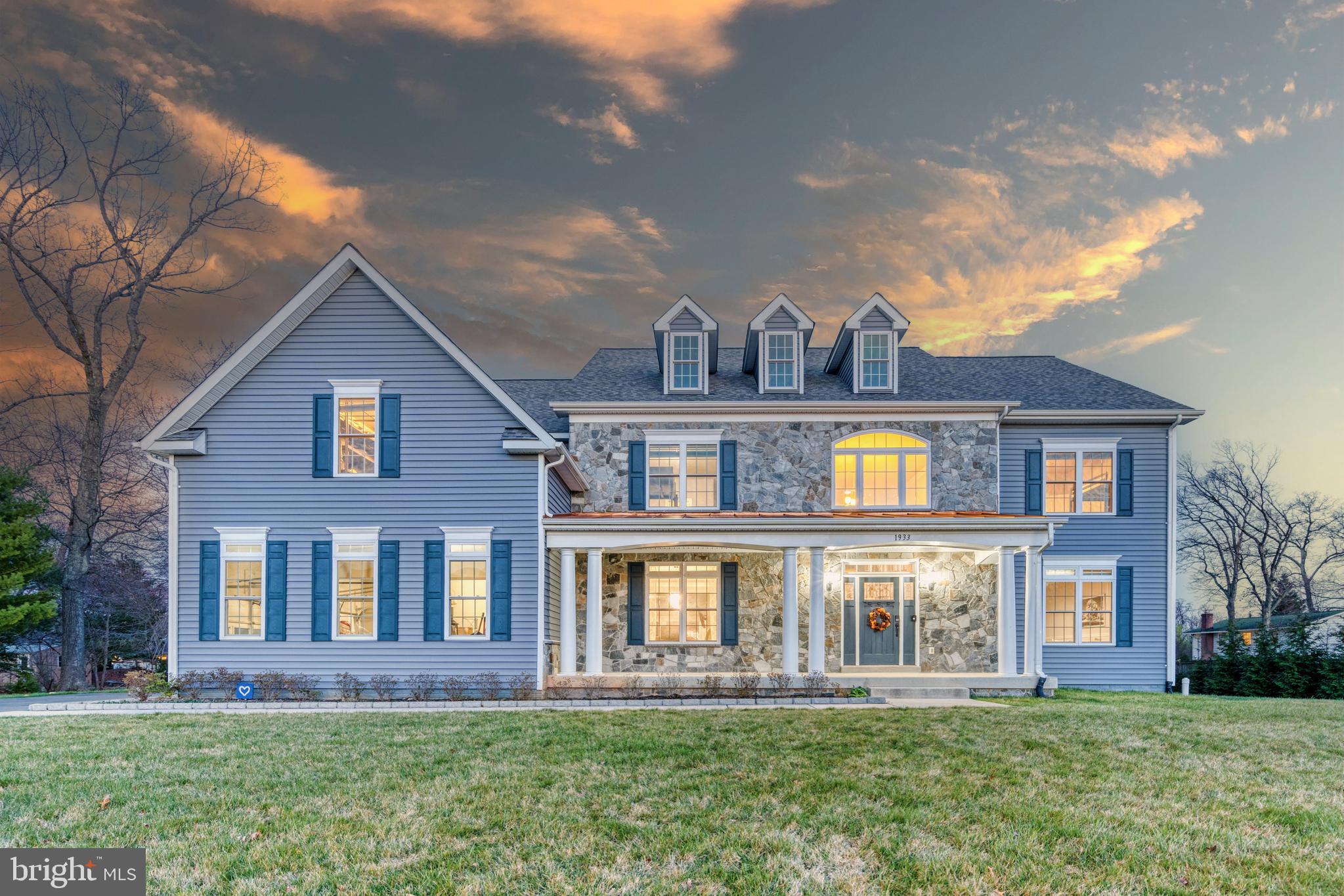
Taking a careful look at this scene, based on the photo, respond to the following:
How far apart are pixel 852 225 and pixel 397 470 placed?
13103 millimetres

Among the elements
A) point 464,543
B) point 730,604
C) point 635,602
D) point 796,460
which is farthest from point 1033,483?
point 464,543

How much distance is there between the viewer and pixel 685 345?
65.3ft

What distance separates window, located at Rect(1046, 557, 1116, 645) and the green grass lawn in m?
8.35

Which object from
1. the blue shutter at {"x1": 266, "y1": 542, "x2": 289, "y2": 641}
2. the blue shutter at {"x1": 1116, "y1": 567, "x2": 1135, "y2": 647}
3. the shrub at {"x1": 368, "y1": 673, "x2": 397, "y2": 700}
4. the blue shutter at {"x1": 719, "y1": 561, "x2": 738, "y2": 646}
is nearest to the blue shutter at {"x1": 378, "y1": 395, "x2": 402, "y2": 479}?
the blue shutter at {"x1": 266, "y1": 542, "x2": 289, "y2": 641}

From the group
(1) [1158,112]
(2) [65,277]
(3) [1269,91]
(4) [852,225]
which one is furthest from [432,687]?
(3) [1269,91]

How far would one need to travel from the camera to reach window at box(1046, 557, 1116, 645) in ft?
63.9

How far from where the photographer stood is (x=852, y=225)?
73.6 feet

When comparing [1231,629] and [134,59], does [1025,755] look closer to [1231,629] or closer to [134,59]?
[1231,629]

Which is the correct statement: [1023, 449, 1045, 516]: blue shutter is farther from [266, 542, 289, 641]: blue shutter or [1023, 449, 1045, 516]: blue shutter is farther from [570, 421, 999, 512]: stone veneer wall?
[266, 542, 289, 641]: blue shutter

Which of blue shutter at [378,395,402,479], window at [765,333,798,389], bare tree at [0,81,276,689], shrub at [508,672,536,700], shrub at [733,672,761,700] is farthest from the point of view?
bare tree at [0,81,276,689]

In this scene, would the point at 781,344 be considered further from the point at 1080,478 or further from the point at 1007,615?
the point at 1007,615

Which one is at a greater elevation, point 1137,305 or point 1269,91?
point 1269,91

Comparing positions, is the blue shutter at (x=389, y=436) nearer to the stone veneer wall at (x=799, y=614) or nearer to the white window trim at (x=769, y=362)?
the stone veneer wall at (x=799, y=614)

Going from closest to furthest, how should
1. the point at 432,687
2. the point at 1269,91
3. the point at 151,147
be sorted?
Answer: the point at 432,687, the point at 1269,91, the point at 151,147
